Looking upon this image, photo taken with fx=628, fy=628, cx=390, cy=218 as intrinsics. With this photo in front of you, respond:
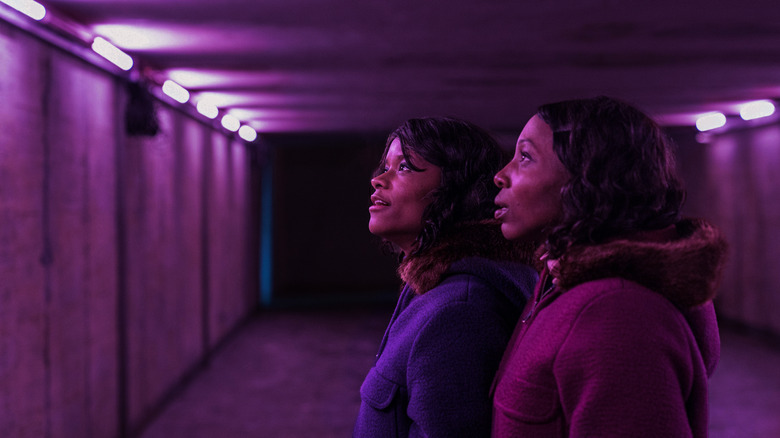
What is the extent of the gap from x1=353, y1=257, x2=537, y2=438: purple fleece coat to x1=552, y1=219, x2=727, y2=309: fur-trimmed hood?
0.24 metres

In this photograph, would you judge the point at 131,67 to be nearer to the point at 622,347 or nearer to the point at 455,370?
the point at 455,370

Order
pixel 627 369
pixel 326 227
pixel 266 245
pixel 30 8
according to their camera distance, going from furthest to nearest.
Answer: pixel 326 227 → pixel 266 245 → pixel 30 8 → pixel 627 369

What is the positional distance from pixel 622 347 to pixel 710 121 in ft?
25.5

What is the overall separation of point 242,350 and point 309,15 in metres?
4.60

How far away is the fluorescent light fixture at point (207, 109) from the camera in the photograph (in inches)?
233

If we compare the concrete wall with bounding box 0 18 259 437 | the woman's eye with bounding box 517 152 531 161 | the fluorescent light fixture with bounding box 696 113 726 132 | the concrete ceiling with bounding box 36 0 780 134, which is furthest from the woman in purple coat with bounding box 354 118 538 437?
the fluorescent light fixture with bounding box 696 113 726 132

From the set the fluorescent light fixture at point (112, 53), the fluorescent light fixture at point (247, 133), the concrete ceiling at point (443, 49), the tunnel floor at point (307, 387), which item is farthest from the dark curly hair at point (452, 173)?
the fluorescent light fixture at point (247, 133)

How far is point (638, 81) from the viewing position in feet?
16.9

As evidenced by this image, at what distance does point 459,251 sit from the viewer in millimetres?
1241

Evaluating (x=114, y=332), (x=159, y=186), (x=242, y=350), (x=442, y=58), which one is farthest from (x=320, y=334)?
(x=442, y=58)

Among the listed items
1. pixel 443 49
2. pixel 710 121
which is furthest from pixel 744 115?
pixel 443 49

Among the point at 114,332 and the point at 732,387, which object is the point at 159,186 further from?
the point at 732,387

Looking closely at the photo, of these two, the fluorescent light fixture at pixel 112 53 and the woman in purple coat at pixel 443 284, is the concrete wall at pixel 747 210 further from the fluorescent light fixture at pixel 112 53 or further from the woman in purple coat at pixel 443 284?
the woman in purple coat at pixel 443 284

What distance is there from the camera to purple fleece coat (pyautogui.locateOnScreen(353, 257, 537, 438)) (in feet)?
3.50
